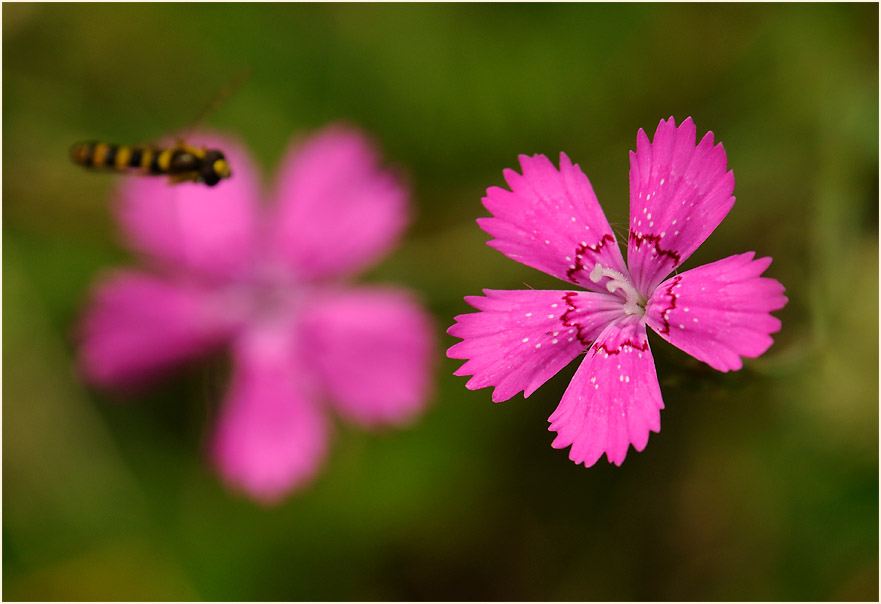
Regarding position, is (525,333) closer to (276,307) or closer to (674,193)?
(674,193)

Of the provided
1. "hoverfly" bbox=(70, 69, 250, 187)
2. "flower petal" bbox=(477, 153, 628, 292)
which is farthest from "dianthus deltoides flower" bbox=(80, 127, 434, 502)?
"flower petal" bbox=(477, 153, 628, 292)

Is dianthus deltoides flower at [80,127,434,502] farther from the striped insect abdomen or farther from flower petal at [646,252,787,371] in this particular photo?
flower petal at [646,252,787,371]

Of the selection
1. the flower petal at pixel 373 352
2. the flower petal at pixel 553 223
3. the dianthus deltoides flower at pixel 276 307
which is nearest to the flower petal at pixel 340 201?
the dianthus deltoides flower at pixel 276 307

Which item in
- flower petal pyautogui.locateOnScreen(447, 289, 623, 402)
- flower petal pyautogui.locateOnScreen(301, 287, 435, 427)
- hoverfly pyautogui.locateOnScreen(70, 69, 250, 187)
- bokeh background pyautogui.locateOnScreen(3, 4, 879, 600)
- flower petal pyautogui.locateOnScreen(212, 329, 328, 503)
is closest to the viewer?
flower petal pyautogui.locateOnScreen(447, 289, 623, 402)

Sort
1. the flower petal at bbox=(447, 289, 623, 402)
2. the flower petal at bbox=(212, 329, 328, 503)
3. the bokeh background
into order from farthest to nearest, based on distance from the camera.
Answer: the flower petal at bbox=(212, 329, 328, 503), the bokeh background, the flower petal at bbox=(447, 289, 623, 402)

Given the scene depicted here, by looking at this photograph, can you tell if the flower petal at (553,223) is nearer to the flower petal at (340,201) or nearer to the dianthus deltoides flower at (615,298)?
the dianthus deltoides flower at (615,298)

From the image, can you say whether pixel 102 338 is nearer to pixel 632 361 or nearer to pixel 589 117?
pixel 589 117

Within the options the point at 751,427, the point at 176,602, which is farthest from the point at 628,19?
the point at 176,602
